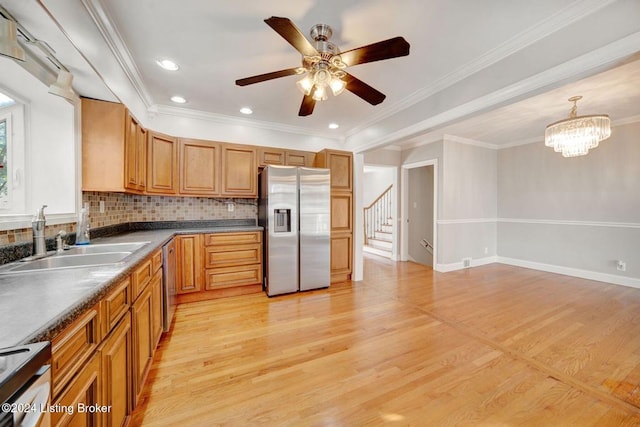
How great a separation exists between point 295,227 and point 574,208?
4.79 meters

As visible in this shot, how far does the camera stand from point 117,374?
1113 millimetres

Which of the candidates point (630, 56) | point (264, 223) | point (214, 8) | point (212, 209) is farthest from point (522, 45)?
point (212, 209)

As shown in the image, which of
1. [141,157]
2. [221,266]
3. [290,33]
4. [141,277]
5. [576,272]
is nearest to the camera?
[290,33]

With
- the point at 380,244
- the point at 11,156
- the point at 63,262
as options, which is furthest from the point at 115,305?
the point at 380,244

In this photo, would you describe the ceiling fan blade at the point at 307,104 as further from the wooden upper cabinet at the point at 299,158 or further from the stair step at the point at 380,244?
the stair step at the point at 380,244

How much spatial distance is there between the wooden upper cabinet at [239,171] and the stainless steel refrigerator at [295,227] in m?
0.16

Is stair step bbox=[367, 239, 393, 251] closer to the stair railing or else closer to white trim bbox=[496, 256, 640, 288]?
the stair railing

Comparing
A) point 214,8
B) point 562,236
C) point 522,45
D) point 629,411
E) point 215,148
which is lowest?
point 629,411

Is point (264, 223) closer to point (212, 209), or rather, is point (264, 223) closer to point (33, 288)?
point (212, 209)

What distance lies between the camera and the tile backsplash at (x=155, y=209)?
7.66 ft

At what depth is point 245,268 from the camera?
323cm

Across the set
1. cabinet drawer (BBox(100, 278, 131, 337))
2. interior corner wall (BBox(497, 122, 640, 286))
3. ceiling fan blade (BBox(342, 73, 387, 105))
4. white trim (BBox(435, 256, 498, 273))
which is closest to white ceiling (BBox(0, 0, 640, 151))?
ceiling fan blade (BBox(342, 73, 387, 105))

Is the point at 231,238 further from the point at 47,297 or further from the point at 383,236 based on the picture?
the point at 383,236

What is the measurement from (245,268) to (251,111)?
2.13 meters
